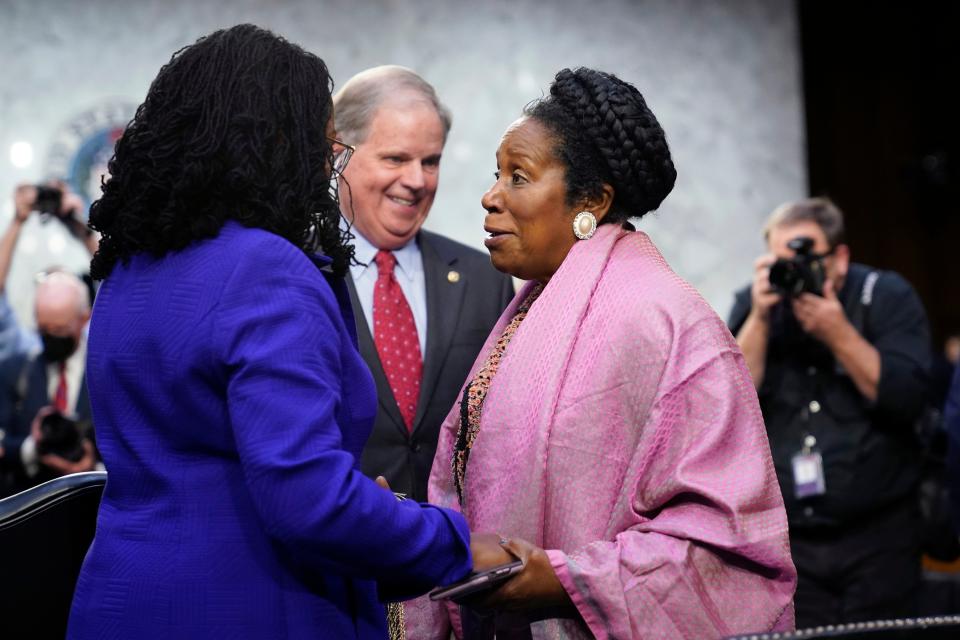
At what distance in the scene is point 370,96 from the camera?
2.40 metres

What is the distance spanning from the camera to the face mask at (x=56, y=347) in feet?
12.5

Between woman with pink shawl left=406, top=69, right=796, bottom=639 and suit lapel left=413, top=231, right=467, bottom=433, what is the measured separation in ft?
1.95

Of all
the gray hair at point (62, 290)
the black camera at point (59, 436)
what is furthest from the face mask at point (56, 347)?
the black camera at point (59, 436)

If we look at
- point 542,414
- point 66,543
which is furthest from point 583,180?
point 66,543

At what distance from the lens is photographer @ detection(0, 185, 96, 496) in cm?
347

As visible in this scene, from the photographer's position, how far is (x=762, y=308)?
3.09 metres

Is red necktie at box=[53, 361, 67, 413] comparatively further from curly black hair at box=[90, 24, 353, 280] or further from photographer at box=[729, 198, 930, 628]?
curly black hair at box=[90, 24, 353, 280]

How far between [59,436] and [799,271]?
220 cm

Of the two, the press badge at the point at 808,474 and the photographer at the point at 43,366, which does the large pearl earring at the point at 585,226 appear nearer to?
the press badge at the point at 808,474

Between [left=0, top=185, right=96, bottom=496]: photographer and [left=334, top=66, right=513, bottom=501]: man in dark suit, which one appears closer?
[left=334, top=66, right=513, bottom=501]: man in dark suit

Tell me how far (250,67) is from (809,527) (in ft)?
7.08

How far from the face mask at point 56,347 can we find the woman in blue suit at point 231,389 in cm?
265

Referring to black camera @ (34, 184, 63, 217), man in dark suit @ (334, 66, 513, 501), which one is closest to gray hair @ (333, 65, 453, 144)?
man in dark suit @ (334, 66, 513, 501)

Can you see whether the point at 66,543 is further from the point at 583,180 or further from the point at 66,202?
the point at 66,202
